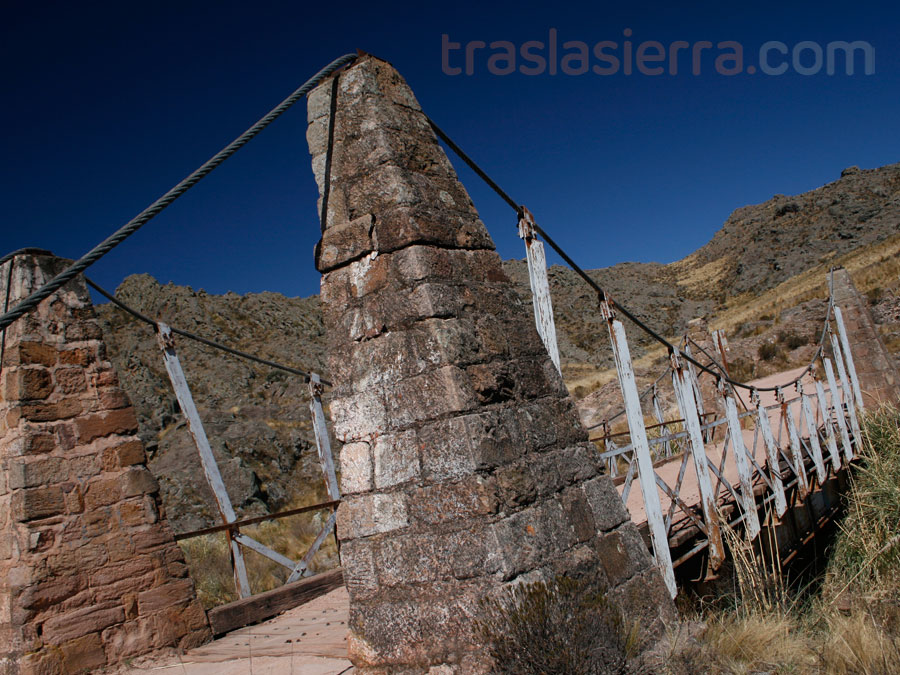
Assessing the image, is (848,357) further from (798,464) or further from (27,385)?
(27,385)

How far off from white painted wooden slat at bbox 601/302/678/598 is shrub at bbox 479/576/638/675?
73.8 inches

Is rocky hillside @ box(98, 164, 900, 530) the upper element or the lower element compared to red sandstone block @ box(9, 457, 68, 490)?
upper

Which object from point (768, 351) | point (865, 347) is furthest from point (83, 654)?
point (768, 351)

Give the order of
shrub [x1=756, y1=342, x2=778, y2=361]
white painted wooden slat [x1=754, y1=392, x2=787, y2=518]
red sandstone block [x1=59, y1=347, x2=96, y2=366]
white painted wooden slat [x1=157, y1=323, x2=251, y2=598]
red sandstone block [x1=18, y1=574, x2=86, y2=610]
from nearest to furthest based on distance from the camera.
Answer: red sandstone block [x1=18, y1=574, x2=86, y2=610], red sandstone block [x1=59, y1=347, x2=96, y2=366], white painted wooden slat [x1=157, y1=323, x2=251, y2=598], white painted wooden slat [x1=754, y1=392, x2=787, y2=518], shrub [x1=756, y1=342, x2=778, y2=361]

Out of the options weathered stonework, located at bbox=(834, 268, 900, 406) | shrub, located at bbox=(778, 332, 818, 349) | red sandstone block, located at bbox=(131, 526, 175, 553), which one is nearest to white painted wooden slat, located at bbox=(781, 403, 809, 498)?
weathered stonework, located at bbox=(834, 268, 900, 406)

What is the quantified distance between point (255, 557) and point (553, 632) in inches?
251

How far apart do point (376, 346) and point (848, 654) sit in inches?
108

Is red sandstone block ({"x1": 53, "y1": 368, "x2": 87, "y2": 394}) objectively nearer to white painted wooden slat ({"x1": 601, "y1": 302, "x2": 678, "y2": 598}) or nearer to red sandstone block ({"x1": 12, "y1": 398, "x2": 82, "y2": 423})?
red sandstone block ({"x1": 12, "y1": 398, "x2": 82, "y2": 423})

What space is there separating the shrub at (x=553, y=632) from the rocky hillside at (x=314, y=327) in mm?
7841

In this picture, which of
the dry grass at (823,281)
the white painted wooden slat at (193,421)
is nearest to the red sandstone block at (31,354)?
the white painted wooden slat at (193,421)

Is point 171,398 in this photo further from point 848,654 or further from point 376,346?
point 848,654

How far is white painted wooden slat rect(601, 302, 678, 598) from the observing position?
14.2ft

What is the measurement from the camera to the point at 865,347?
→ 12102 mm

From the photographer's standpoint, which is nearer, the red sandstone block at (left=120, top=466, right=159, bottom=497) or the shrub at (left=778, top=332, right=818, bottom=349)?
the red sandstone block at (left=120, top=466, right=159, bottom=497)
